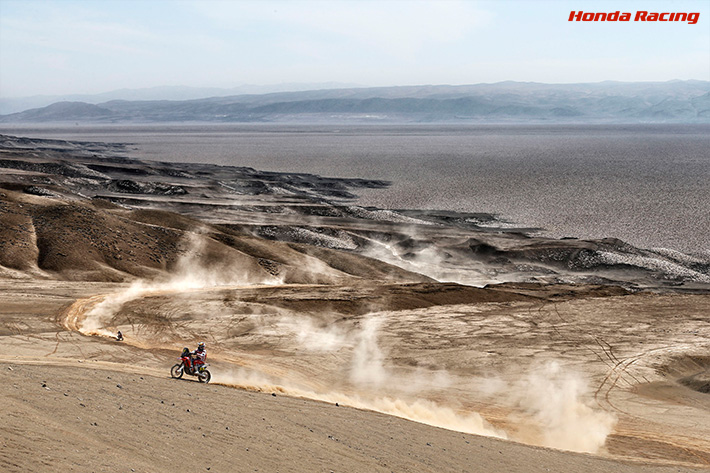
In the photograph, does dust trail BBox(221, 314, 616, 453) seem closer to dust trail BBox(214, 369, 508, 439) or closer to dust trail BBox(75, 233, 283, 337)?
dust trail BBox(214, 369, 508, 439)

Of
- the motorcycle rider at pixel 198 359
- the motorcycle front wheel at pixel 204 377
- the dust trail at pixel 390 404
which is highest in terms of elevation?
the motorcycle rider at pixel 198 359

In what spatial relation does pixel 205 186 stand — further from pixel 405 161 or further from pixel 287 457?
pixel 287 457

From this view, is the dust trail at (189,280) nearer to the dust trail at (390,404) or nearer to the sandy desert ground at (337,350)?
the sandy desert ground at (337,350)

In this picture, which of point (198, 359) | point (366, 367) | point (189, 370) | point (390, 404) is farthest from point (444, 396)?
point (189, 370)

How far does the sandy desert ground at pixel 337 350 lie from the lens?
51.6ft

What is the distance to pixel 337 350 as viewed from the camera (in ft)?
106

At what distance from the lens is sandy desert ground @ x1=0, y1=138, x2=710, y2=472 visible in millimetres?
15719

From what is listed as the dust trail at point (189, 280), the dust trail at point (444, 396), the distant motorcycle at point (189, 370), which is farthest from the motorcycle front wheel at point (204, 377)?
the dust trail at point (189, 280)

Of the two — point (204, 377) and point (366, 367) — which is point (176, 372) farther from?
point (366, 367)

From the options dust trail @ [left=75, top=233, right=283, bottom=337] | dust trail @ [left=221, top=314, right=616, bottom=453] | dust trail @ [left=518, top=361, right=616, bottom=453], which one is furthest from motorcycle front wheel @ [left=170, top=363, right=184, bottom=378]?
dust trail @ [left=518, top=361, right=616, bottom=453]

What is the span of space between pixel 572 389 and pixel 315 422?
1552 cm

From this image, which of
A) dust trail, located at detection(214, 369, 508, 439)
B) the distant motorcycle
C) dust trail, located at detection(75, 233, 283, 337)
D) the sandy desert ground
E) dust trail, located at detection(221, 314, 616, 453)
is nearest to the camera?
the sandy desert ground

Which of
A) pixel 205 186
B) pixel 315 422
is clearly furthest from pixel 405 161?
pixel 315 422

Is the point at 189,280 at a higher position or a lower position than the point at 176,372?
lower
